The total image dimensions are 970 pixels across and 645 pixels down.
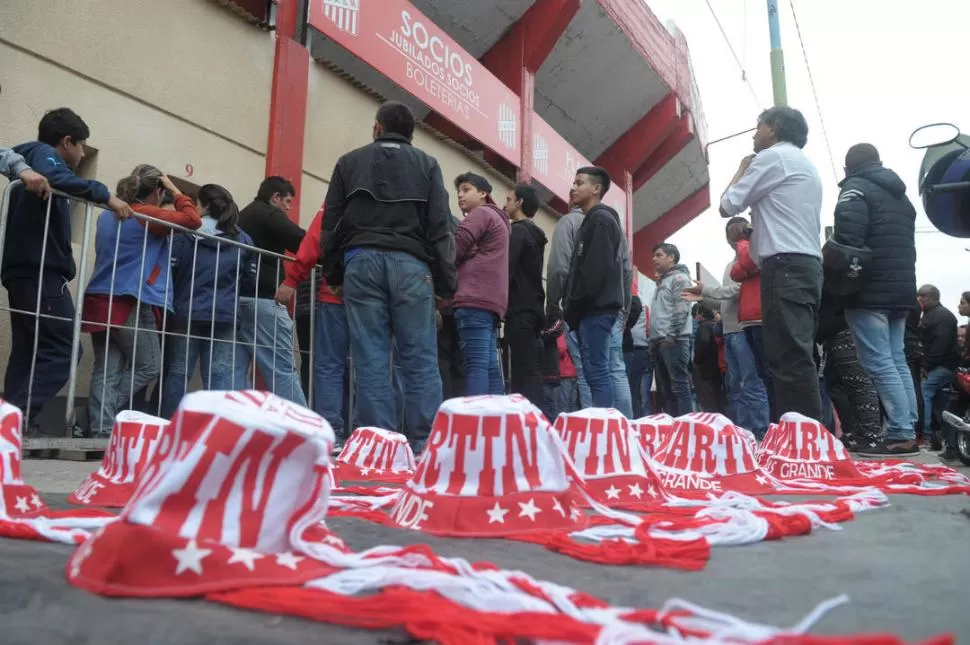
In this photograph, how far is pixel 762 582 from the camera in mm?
1425

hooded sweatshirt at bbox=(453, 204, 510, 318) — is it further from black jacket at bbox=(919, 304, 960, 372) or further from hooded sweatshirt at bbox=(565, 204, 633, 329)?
black jacket at bbox=(919, 304, 960, 372)

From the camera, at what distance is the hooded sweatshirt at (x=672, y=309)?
6.52 meters

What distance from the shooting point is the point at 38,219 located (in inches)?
153

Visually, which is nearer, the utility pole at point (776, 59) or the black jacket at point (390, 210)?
the black jacket at point (390, 210)

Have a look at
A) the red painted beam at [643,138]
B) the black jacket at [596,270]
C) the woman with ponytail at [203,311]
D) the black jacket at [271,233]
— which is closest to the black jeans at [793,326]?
the black jacket at [596,270]

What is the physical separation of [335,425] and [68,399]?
1384 millimetres

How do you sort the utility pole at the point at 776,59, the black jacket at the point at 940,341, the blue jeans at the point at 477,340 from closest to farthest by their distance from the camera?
1. the blue jeans at the point at 477,340
2. the black jacket at the point at 940,341
3. the utility pole at the point at 776,59

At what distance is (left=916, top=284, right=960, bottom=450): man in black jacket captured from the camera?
286 inches

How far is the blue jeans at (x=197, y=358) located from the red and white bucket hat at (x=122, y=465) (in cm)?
190

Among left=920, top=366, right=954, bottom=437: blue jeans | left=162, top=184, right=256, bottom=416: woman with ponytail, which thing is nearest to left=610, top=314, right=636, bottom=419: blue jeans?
left=162, top=184, right=256, bottom=416: woman with ponytail

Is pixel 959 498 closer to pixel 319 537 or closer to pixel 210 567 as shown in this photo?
pixel 319 537

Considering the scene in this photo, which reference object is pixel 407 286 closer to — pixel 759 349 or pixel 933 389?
pixel 759 349

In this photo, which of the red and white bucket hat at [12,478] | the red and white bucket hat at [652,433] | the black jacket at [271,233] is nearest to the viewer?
the red and white bucket hat at [12,478]

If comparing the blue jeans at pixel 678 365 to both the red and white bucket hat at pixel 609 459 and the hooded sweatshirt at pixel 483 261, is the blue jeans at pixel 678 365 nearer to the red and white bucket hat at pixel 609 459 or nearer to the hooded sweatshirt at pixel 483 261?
the hooded sweatshirt at pixel 483 261
